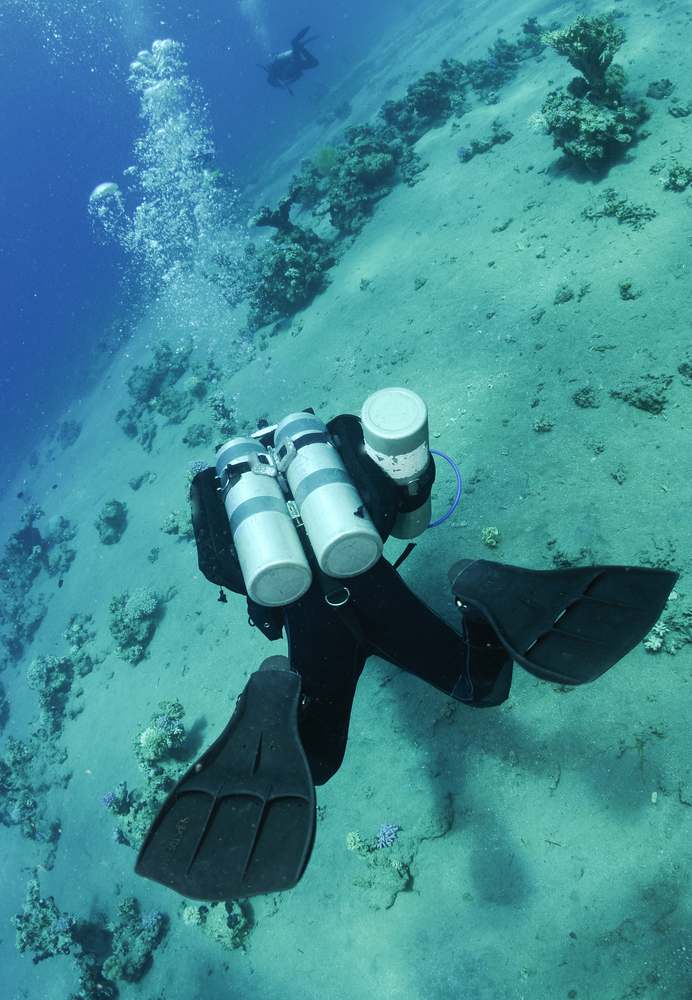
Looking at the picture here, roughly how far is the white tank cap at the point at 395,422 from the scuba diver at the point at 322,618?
1 centimetres

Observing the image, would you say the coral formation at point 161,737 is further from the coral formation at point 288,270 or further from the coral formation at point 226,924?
the coral formation at point 288,270

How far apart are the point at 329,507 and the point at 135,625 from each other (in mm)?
8534

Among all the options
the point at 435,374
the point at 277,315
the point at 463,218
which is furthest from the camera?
the point at 277,315

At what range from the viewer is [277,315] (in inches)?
553

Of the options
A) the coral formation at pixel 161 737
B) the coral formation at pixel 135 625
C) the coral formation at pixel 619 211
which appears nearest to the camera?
the coral formation at pixel 619 211

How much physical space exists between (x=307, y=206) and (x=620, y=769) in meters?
22.1

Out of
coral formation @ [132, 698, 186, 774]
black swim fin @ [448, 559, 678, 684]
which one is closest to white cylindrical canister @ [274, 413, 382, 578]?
black swim fin @ [448, 559, 678, 684]

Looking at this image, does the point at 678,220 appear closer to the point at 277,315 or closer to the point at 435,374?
the point at 435,374

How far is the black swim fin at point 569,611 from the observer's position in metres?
2.80

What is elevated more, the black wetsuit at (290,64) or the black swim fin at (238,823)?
the black wetsuit at (290,64)

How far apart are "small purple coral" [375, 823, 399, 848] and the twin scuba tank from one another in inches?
135

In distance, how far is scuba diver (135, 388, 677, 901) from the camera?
105 inches

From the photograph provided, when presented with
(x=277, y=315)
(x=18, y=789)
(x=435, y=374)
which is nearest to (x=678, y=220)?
(x=435, y=374)

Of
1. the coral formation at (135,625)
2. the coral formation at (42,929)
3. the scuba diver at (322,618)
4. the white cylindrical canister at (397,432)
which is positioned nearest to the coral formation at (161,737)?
the coral formation at (135,625)
